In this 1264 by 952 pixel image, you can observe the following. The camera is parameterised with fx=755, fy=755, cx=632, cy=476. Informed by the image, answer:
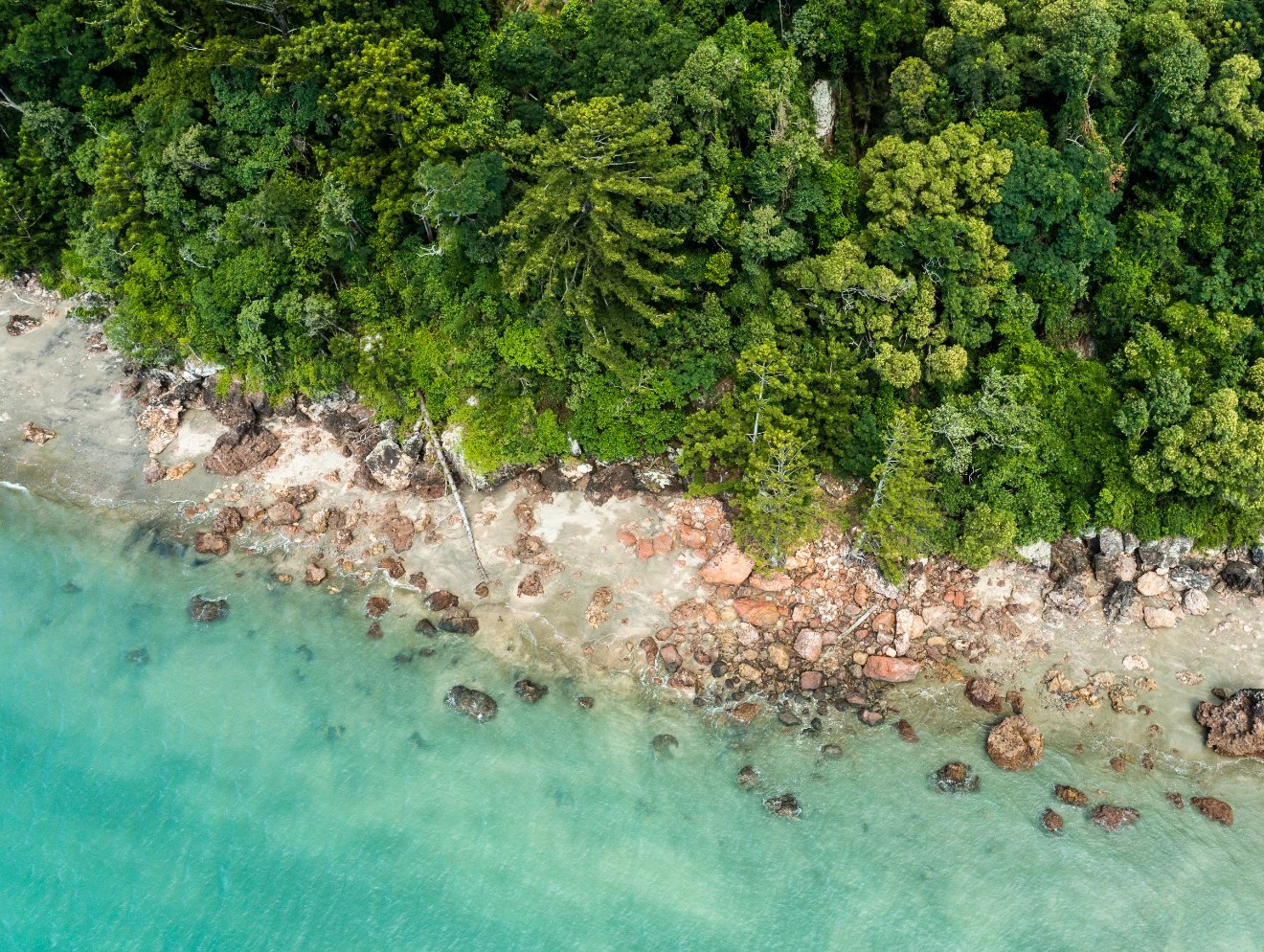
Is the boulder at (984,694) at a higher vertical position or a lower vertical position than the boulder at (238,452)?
higher

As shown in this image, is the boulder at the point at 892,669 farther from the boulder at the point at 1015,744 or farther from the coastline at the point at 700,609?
the boulder at the point at 1015,744

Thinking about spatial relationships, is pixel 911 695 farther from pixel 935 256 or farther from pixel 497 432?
pixel 497 432

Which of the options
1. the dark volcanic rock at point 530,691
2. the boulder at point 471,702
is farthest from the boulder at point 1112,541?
the boulder at point 471,702

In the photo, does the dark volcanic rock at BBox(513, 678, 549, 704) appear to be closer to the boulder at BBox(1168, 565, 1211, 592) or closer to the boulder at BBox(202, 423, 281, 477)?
the boulder at BBox(202, 423, 281, 477)

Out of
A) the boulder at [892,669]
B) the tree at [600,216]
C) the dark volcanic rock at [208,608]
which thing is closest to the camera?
the tree at [600,216]

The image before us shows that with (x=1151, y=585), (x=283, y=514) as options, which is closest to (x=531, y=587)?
(x=283, y=514)

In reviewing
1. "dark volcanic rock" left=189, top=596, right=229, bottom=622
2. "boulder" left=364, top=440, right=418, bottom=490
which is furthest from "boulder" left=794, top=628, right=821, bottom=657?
"dark volcanic rock" left=189, top=596, right=229, bottom=622
